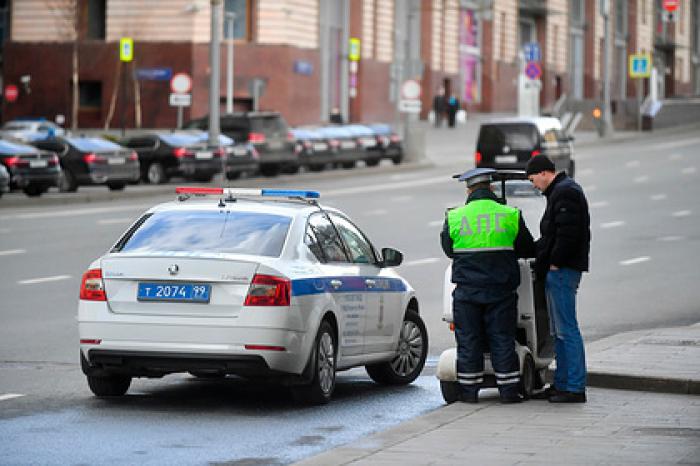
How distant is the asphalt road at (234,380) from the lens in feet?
33.9

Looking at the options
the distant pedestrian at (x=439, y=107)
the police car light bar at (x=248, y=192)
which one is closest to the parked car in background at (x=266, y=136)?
the distant pedestrian at (x=439, y=107)

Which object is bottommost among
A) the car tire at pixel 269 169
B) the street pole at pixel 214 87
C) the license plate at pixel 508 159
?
the car tire at pixel 269 169

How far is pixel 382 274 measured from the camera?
13180 millimetres

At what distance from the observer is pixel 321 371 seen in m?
11.9

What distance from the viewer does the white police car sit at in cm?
1141

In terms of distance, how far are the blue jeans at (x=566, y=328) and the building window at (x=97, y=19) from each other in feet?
195

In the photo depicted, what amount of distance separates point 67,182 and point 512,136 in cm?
1086

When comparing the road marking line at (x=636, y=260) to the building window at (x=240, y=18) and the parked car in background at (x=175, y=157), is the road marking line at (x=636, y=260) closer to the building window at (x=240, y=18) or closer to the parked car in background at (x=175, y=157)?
the parked car in background at (x=175, y=157)

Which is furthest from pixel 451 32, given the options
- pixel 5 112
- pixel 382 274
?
pixel 382 274

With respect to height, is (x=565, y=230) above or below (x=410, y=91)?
below

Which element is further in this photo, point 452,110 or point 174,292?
point 452,110

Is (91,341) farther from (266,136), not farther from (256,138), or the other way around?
(266,136)

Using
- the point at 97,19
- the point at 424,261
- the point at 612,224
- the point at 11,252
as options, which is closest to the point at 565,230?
the point at 424,261

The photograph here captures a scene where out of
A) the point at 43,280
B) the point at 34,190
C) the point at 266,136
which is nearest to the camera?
the point at 43,280
